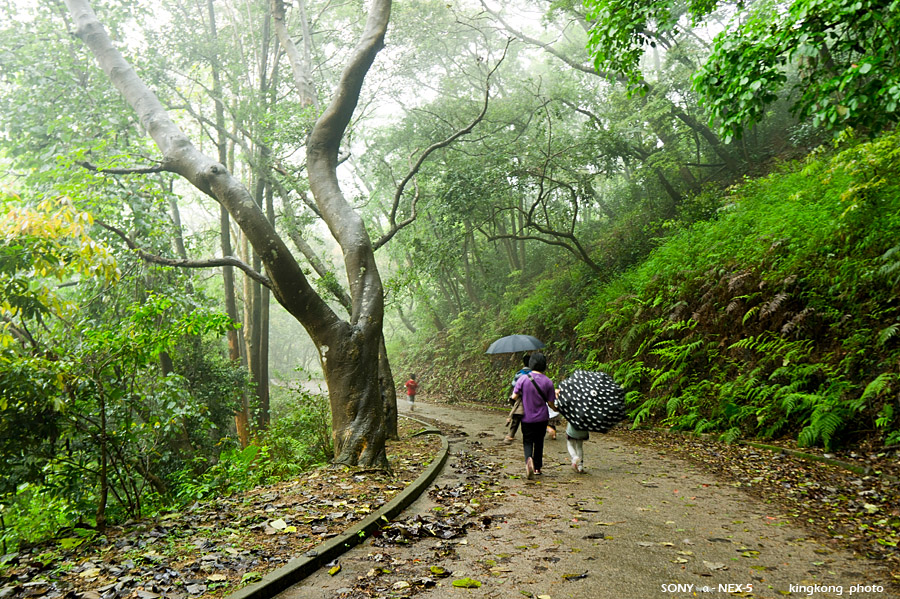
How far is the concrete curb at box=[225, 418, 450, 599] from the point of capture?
365cm

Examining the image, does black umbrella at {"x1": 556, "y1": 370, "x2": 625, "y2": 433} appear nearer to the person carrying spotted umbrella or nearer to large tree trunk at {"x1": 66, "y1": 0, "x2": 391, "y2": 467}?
the person carrying spotted umbrella

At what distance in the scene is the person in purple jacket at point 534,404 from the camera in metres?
7.14

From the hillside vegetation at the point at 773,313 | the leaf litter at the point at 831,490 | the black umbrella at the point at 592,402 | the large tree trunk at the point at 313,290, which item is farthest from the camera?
the hillside vegetation at the point at 773,313

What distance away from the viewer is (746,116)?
6.11 metres

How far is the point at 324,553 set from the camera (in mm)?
4301

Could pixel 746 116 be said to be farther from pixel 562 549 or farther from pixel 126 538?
pixel 126 538

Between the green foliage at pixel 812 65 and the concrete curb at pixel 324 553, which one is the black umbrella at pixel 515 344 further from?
the green foliage at pixel 812 65

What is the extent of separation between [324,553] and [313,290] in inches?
164

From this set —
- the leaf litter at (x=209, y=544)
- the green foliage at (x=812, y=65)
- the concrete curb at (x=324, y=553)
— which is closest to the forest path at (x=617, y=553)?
the concrete curb at (x=324, y=553)

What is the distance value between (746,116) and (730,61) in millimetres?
680

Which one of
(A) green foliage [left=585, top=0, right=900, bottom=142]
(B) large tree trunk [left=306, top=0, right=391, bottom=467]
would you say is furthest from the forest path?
(A) green foliage [left=585, top=0, right=900, bottom=142]

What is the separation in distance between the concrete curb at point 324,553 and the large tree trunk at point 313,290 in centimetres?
131

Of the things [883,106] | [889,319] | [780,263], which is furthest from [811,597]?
[780,263]

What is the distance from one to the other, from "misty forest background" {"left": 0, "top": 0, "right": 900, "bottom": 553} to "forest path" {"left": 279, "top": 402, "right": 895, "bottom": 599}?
8.50 ft
